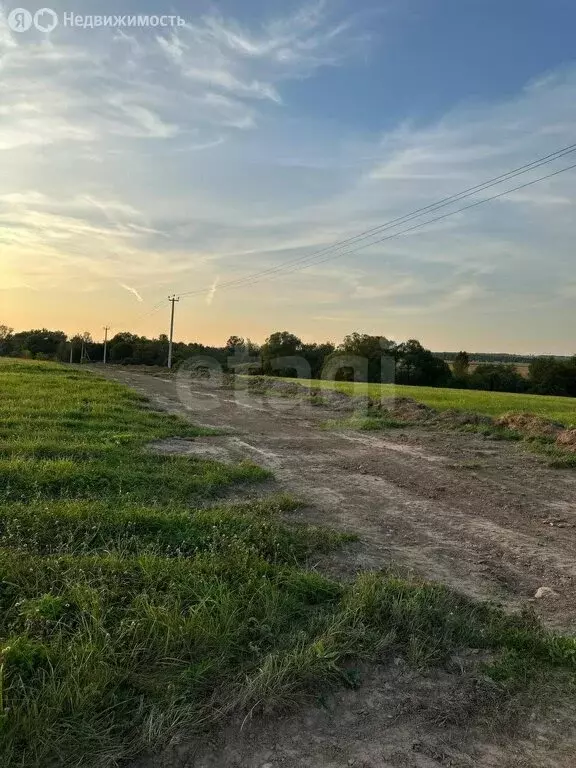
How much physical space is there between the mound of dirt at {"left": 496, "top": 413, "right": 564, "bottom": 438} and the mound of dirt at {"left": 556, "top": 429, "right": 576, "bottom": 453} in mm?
440

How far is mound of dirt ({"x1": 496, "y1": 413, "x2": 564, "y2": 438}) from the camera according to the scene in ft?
38.9

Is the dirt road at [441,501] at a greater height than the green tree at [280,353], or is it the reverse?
the green tree at [280,353]

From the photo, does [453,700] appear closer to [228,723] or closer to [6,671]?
[228,723]

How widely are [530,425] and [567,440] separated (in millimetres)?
1932

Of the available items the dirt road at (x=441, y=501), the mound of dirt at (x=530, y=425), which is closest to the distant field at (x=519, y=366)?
the mound of dirt at (x=530, y=425)

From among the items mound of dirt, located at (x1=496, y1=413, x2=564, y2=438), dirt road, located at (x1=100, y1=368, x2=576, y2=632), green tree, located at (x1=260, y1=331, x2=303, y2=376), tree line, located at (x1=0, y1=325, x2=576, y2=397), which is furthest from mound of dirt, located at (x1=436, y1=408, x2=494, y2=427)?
green tree, located at (x1=260, y1=331, x2=303, y2=376)

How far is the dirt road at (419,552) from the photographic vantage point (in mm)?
2271

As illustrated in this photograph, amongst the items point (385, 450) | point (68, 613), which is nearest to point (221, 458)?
point (385, 450)

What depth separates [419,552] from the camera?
4.71 meters

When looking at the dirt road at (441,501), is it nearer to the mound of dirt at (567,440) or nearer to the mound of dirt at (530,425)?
the mound of dirt at (567,440)

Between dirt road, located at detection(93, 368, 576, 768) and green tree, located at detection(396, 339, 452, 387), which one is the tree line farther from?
dirt road, located at detection(93, 368, 576, 768)

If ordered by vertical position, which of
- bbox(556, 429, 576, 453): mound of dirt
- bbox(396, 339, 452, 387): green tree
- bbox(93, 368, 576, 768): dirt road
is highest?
bbox(396, 339, 452, 387): green tree

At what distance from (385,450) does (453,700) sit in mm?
8002

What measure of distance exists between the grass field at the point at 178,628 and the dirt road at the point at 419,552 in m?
0.16
